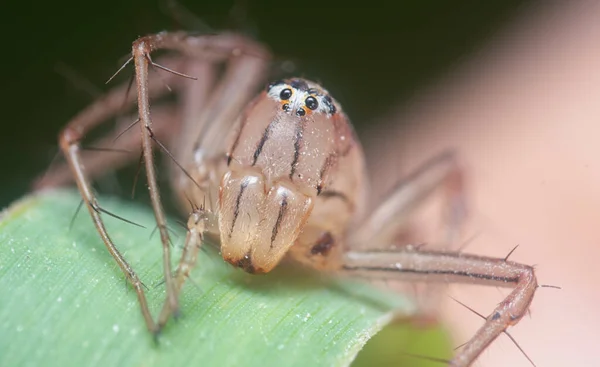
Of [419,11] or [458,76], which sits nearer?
[419,11]

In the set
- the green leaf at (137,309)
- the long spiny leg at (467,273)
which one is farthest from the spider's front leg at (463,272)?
the green leaf at (137,309)

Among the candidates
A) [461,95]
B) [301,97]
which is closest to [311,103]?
[301,97]

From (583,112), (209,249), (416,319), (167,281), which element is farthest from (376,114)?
(167,281)

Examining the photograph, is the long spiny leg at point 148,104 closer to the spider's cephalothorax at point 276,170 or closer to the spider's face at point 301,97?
the spider's cephalothorax at point 276,170

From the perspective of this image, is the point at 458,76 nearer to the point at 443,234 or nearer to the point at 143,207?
the point at 443,234

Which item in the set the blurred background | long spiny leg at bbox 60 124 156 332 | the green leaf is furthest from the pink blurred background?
long spiny leg at bbox 60 124 156 332

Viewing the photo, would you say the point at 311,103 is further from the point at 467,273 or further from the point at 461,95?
the point at 461,95
